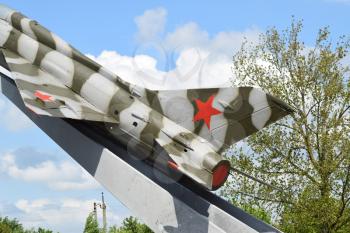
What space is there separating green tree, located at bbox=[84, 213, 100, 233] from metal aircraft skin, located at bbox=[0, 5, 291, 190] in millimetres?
31207

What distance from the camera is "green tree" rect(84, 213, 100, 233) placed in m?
42.5

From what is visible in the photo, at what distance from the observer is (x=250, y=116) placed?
11.1m

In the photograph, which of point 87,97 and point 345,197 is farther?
point 345,197

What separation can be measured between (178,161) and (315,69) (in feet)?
41.7

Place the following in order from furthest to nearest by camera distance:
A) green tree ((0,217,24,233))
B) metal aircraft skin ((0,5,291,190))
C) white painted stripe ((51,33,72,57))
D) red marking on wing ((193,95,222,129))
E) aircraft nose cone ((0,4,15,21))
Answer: green tree ((0,217,24,233))
aircraft nose cone ((0,4,15,21))
white painted stripe ((51,33,72,57))
red marking on wing ((193,95,222,129))
metal aircraft skin ((0,5,291,190))

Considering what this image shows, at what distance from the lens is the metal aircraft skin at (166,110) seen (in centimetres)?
1056

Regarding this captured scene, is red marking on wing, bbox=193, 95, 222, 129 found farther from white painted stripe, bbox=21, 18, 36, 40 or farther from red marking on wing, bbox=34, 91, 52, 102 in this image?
white painted stripe, bbox=21, 18, 36, 40

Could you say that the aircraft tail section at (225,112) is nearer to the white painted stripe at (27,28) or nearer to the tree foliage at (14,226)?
the white painted stripe at (27,28)


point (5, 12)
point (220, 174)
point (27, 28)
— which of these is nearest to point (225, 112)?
point (220, 174)

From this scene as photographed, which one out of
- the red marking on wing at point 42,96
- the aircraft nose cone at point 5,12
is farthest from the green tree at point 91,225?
the red marking on wing at point 42,96

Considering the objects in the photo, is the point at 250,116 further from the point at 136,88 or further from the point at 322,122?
the point at 322,122

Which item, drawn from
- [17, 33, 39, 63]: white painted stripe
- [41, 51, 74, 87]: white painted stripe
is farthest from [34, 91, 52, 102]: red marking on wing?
[17, 33, 39, 63]: white painted stripe

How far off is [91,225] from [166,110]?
32.8 meters

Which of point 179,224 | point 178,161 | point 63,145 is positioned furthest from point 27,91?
point 179,224
